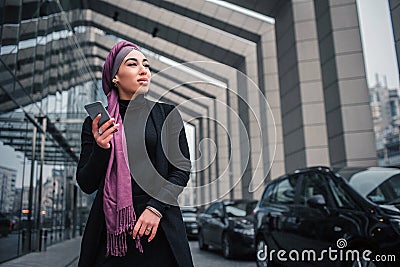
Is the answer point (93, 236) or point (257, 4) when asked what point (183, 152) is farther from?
point (257, 4)

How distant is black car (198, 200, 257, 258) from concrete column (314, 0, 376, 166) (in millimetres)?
3009

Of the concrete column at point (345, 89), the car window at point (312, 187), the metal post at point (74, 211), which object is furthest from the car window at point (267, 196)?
the metal post at point (74, 211)

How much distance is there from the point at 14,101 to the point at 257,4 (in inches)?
392

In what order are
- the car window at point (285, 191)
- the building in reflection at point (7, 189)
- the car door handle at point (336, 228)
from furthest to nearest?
the building in reflection at point (7, 189)
the car window at point (285, 191)
the car door handle at point (336, 228)

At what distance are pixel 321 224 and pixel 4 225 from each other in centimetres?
730

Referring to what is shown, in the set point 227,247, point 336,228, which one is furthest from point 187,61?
point 227,247

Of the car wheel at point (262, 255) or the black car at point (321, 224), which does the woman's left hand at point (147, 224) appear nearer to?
the black car at point (321, 224)

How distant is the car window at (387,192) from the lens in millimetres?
5141

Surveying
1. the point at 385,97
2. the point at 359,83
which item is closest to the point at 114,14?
the point at 359,83

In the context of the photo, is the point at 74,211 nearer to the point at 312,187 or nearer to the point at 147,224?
the point at 312,187

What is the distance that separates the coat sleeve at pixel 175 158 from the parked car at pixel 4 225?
8962 millimetres

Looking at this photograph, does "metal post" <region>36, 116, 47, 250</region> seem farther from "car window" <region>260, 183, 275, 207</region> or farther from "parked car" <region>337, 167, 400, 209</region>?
"parked car" <region>337, 167, 400, 209</region>

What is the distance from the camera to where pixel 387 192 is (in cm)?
530

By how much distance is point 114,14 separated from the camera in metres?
21.7
